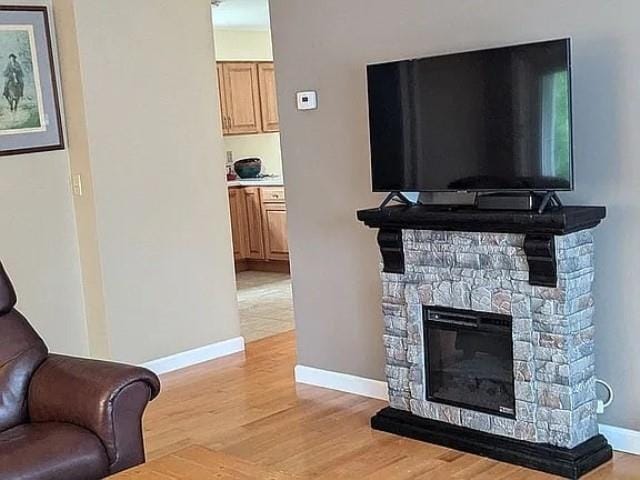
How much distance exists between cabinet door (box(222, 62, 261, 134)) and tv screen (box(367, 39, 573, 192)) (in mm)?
4876

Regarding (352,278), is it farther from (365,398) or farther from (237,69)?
(237,69)

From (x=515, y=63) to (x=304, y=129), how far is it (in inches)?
56.6

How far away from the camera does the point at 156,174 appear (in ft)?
16.4

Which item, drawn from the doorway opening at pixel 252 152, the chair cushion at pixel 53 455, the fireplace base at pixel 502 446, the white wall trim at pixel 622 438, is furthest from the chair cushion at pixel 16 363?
the doorway opening at pixel 252 152

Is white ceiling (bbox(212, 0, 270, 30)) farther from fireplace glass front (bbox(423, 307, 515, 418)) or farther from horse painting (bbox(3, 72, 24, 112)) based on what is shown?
fireplace glass front (bbox(423, 307, 515, 418))

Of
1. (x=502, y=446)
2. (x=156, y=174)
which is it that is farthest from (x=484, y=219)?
(x=156, y=174)

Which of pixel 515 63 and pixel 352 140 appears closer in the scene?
pixel 515 63

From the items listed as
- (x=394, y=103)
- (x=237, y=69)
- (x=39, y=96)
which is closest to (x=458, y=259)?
(x=394, y=103)

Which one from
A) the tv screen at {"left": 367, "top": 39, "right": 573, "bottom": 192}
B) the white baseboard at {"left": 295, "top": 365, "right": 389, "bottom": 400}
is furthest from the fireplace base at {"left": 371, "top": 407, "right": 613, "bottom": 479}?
the tv screen at {"left": 367, "top": 39, "right": 573, "bottom": 192}

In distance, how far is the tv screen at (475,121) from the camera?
319 cm

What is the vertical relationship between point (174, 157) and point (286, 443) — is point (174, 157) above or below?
above

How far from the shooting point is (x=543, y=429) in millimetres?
3336

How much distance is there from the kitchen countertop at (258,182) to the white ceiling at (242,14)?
150 cm

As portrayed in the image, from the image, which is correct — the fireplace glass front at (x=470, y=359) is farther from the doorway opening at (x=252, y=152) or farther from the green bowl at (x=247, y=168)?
the green bowl at (x=247, y=168)
